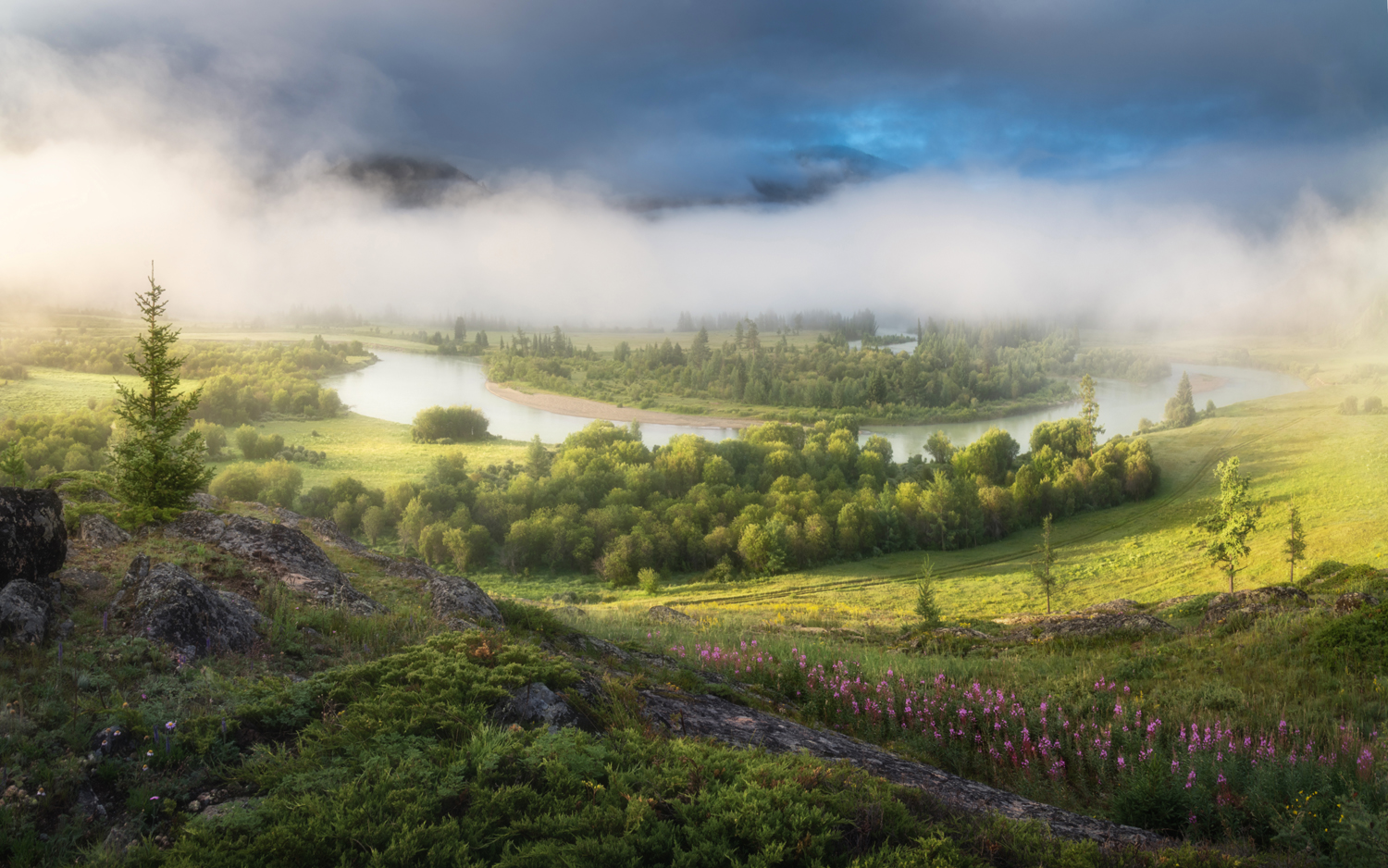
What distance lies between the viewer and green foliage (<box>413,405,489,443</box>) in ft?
297

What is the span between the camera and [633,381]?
165250 millimetres

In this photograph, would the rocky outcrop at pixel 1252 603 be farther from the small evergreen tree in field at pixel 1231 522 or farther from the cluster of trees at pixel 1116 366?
the cluster of trees at pixel 1116 366

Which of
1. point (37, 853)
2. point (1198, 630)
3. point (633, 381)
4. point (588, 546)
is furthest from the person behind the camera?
point (633, 381)

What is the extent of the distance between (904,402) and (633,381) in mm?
63046

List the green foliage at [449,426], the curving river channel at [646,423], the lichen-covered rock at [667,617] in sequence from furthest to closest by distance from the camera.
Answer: the curving river channel at [646,423], the green foliage at [449,426], the lichen-covered rock at [667,617]

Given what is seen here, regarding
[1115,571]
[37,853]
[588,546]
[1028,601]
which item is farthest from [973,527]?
[37,853]

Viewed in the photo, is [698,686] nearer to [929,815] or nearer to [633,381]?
[929,815]

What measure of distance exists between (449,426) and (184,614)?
305ft

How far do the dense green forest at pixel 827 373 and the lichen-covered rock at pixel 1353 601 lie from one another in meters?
121

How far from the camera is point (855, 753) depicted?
6215 mm

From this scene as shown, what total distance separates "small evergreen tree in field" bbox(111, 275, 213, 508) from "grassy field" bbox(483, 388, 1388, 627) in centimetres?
1812

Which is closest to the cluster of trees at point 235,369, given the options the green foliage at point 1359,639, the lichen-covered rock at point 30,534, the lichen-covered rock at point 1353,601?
the lichen-covered rock at point 30,534

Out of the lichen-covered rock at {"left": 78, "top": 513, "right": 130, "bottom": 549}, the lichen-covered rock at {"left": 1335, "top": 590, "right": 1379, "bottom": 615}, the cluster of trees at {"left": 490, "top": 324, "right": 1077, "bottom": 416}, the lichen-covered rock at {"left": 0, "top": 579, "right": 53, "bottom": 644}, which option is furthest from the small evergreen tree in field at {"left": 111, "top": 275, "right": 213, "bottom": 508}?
the cluster of trees at {"left": 490, "top": 324, "right": 1077, "bottom": 416}

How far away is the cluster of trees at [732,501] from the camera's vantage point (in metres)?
63.9
